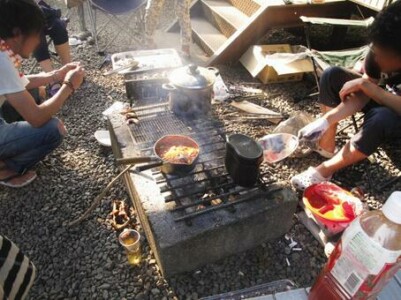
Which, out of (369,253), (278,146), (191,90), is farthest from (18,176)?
(369,253)

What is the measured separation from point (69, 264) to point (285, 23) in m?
4.96

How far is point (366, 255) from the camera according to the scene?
1.43 m

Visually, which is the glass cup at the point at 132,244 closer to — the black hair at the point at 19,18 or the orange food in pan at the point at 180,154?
the orange food in pan at the point at 180,154

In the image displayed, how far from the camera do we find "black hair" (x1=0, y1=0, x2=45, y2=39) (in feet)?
8.64

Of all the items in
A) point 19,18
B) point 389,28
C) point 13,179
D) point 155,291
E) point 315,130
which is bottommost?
point 155,291

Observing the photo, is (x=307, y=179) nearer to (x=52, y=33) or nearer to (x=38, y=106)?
(x=38, y=106)

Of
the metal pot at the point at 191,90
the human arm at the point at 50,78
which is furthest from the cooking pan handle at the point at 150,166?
the human arm at the point at 50,78

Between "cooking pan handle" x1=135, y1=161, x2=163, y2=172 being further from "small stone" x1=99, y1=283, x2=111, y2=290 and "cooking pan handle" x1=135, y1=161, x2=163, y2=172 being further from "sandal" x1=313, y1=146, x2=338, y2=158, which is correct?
"sandal" x1=313, y1=146, x2=338, y2=158

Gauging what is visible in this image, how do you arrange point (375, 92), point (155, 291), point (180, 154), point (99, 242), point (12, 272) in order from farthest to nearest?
1. point (375, 92)
2. point (99, 242)
3. point (180, 154)
4. point (155, 291)
5. point (12, 272)

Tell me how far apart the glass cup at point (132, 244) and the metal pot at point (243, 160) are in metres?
0.98

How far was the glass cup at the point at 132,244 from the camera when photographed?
2.72 m

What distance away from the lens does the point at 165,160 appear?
274 centimetres

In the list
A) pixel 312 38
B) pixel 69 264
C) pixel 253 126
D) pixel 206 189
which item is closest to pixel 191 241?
pixel 206 189

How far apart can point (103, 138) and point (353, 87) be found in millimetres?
2878
